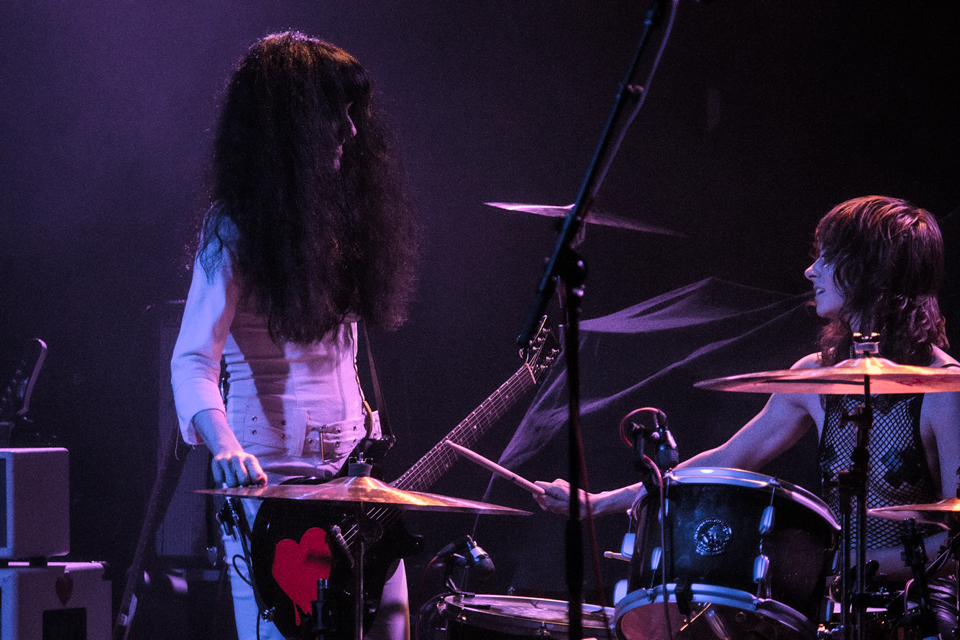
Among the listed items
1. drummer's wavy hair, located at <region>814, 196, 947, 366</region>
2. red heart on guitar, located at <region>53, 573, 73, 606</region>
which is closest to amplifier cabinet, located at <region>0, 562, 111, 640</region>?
red heart on guitar, located at <region>53, 573, 73, 606</region>

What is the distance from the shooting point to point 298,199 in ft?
7.95

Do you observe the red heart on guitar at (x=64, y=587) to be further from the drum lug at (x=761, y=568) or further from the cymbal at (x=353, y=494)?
the drum lug at (x=761, y=568)

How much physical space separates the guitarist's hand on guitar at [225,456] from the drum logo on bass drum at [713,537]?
3.62 feet

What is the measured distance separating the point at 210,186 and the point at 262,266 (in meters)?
0.47

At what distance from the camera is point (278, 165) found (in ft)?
7.99

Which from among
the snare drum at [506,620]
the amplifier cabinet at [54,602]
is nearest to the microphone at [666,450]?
the snare drum at [506,620]

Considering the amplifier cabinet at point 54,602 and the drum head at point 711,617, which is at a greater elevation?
the drum head at point 711,617

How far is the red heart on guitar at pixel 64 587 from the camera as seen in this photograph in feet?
11.1

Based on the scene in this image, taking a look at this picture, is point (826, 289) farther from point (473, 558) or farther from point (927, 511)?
point (473, 558)

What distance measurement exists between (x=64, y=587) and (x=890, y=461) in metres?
2.87

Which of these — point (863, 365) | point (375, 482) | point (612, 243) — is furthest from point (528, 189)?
point (375, 482)

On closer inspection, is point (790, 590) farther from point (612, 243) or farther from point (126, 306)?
point (126, 306)

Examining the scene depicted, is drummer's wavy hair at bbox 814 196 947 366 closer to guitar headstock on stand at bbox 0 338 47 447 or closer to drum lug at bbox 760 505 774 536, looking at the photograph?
drum lug at bbox 760 505 774 536

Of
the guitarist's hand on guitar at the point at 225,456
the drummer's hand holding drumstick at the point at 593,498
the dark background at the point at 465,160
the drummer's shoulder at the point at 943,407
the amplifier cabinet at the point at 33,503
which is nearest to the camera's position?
the guitarist's hand on guitar at the point at 225,456
